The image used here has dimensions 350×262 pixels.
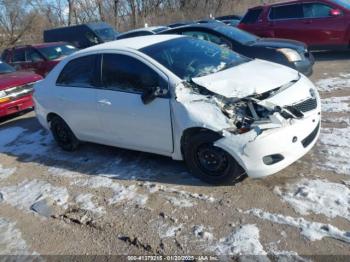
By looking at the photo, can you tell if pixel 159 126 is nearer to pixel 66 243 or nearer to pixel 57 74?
pixel 66 243

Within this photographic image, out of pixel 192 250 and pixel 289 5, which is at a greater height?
pixel 289 5

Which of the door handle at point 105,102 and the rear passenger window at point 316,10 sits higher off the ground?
the rear passenger window at point 316,10

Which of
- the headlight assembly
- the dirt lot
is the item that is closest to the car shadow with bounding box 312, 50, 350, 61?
Answer: the headlight assembly

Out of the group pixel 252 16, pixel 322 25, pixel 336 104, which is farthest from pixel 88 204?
pixel 252 16

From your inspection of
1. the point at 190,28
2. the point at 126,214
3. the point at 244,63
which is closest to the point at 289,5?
the point at 190,28

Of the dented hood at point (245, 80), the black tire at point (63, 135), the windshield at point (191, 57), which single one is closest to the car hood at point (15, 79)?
the black tire at point (63, 135)

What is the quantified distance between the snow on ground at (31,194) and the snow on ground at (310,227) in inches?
94.2

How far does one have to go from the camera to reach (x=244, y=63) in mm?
5465

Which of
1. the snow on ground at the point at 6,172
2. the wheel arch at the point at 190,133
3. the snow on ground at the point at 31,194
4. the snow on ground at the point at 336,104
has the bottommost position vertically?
the snow on ground at the point at 31,194

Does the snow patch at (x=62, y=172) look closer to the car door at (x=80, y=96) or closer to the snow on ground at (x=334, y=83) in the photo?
the car door at (x=80, y=96)

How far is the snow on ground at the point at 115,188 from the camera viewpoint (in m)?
4.61

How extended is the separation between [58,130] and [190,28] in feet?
15.2

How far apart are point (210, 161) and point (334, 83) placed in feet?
16.6

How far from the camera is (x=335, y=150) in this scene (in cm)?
500
